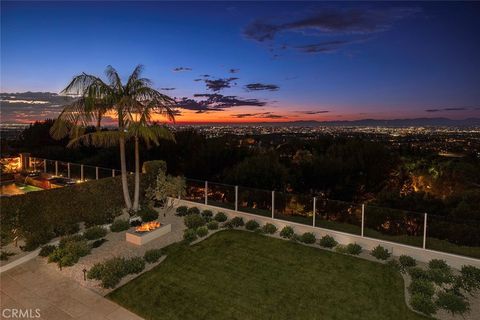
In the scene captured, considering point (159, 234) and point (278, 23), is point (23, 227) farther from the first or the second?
point (278, 23)

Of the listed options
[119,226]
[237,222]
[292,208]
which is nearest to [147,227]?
[119,226]

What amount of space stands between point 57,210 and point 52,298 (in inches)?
201

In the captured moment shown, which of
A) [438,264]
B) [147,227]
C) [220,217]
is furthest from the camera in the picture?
[220,217]

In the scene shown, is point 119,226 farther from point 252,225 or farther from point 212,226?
point 252,225

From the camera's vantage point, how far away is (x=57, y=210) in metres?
11.9

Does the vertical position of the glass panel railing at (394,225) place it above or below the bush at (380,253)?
above

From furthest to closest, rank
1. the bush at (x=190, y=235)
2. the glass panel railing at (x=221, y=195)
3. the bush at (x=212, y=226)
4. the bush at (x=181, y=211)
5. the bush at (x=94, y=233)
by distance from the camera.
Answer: the bush at (x=181, y=211), the glass panel railing at (x=221, y=195), the bush at (x=212, y=226), the bush at (x=190, y=235), the bush at (x=94, y=233)

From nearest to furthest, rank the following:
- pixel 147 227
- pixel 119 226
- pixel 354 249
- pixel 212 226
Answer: pixel 354 249, pixel 147 227, pixel 119 226, pixel 212 226

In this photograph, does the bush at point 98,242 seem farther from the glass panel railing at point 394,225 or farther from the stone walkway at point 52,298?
the glass panel railing at point 394,225

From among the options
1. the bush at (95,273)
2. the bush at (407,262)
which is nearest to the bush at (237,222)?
the bush at (95,273)

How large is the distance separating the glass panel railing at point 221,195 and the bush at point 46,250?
7.37 metres

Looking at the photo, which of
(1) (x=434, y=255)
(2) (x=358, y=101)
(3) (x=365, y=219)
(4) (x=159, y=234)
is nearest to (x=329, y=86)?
(2) (x=358, y=101)

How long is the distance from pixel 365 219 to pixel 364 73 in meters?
16.3

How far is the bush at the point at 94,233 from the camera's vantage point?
11.7m
